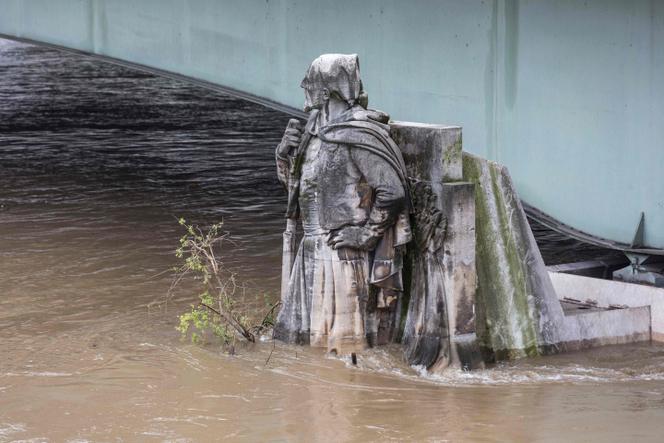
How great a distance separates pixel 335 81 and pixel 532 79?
8.31ft

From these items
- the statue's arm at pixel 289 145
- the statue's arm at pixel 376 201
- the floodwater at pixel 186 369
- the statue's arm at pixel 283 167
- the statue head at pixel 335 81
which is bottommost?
the floodwater at pixel 186 369

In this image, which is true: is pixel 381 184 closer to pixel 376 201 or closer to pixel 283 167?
pixel 376 201

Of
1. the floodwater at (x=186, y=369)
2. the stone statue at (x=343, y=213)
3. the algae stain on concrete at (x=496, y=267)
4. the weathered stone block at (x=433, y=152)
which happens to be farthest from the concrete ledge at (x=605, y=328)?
the weathered stone block at (x=433, y=152)

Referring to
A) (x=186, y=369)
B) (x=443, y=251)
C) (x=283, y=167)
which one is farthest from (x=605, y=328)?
(x=186, y=369)

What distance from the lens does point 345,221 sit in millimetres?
9203

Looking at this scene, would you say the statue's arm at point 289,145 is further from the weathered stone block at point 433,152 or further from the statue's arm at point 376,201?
the weathered stone block at point 433,152

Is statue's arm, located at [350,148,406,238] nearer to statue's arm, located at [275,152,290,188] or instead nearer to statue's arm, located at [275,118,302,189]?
statue's arm, located at [275,118,302,189]

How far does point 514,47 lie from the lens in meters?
11.2

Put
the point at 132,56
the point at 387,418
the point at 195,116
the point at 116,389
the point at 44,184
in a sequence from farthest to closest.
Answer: the point at 195,116 < the point at 44,184 < the point at 132,56 < the point at 116,389 < the point at 387,418

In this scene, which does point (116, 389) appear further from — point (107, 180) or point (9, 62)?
point (9, 62)

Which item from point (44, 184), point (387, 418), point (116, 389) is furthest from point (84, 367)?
point (44, 184)

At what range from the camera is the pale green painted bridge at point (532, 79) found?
34.8 feet

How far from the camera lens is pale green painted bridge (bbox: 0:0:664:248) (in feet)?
34.8

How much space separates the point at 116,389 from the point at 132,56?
6785mm
